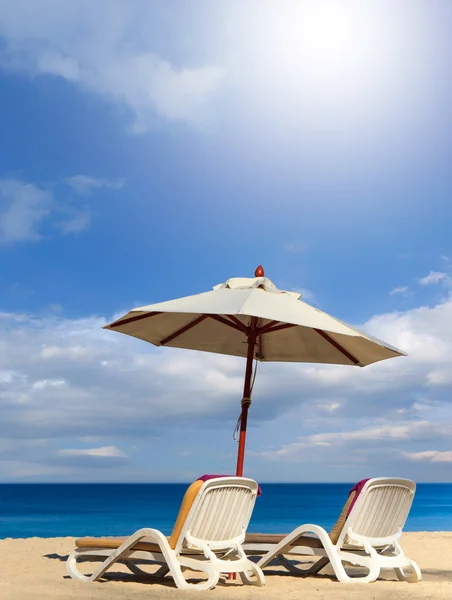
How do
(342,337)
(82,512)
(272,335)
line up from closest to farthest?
(342,337), (272,335), (82,512)

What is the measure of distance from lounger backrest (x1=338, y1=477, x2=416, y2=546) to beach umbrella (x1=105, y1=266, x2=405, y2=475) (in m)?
1.19

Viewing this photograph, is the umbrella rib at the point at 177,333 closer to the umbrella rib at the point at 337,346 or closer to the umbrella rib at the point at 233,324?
the umbrella rib at the point at 233,324

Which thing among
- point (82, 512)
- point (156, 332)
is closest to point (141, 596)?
point (156, 332)

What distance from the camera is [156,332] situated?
7527 mm

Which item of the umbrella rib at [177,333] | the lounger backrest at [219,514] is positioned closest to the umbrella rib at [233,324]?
the umbrella rib at [177,333]

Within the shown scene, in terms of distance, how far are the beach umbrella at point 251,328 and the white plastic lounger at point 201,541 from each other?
94 centimetres

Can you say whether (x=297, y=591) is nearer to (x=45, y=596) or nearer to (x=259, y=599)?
(x=259, y=599)

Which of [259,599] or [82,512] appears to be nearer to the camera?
[259,599]

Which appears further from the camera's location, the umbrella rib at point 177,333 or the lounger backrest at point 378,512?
the umbrella rib at point 177,333

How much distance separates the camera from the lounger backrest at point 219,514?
5.08 metres

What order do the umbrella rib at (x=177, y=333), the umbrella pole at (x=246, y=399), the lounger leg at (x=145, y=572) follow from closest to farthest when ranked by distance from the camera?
the lounger leg at (x=145, y=572), the umbrella pole at (x=246, y=399), the umbrella rib at (x=177, y=333)

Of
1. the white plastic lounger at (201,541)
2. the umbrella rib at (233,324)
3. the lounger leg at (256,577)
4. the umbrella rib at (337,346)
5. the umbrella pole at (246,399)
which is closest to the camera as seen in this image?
the white plastic lounger at (201,541)

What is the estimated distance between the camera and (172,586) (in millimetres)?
5211

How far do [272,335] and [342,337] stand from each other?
882 millimetres
